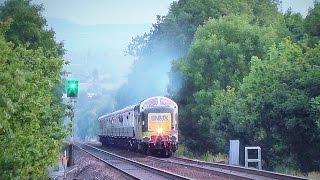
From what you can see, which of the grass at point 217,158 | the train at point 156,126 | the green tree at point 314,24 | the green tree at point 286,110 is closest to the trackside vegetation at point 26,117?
the train at point 156,126

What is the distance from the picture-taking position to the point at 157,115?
1540 inches

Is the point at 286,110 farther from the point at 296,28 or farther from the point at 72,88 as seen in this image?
the point at 296,28

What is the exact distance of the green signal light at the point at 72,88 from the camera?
29000 mm

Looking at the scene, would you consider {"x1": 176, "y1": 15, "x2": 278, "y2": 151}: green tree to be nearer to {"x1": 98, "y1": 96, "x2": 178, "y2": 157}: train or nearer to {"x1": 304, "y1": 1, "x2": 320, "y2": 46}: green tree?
{"x1": 304, "y1": 1, "x2": 320, "y2": 46}: green tree

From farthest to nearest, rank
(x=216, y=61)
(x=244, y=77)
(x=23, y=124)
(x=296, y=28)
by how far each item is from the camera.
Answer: (x=216, y=61) → (x=296, y=28) → (x=244, y=77) → (x=23, y=124)

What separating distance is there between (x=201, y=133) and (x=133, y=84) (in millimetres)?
49635

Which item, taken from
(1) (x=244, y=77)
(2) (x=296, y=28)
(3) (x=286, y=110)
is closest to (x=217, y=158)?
(1) (x=244, y=77)

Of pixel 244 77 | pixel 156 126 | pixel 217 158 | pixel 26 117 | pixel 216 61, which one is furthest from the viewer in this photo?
pixel 216 61

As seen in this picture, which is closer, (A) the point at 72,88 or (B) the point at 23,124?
(B) the point at 23,124

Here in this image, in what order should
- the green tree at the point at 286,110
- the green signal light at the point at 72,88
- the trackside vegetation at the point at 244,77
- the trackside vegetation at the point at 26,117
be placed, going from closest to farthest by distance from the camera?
the trackside vegetation at the point at 26,117, the green tree at the point at 286,110, the green signal light at the point at 72,88, the trackside vegetation at the point at 244,77

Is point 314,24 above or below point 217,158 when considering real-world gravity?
above

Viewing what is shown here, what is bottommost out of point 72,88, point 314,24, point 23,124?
point 23,124

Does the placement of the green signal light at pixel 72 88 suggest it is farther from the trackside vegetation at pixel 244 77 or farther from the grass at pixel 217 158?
the grass at pixel 217 158

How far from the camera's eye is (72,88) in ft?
95.7
